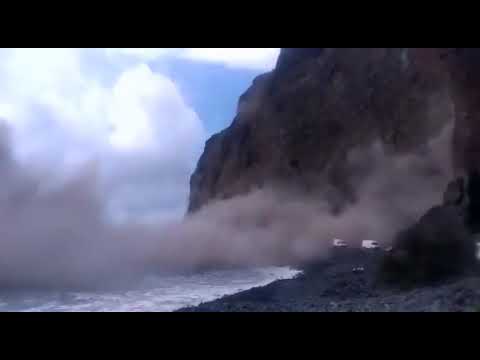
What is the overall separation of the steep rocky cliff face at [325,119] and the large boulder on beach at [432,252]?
8895 mm

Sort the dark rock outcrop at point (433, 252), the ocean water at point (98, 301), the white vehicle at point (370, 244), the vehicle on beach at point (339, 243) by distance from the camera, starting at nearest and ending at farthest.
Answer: the ocean water at point (98, 301)
the dark rock outcrop at point (433, 252)
the white vehicle at point (370, 244)
the vehicle on beach at point (339, 243)

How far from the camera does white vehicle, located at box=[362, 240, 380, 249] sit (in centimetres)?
2458

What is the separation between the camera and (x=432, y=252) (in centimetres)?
1127

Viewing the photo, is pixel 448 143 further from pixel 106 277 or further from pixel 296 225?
pixel 106 277

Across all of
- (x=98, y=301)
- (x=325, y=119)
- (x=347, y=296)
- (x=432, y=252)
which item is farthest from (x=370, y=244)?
(x=98, y=301)

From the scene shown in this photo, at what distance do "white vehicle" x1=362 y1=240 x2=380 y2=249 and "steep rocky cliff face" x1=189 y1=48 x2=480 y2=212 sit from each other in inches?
210

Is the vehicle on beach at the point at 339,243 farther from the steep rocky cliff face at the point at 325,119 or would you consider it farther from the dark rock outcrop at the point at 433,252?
the dark rock outcrop at the point at 433,252

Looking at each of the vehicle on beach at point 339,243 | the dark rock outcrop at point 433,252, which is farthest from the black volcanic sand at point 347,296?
the vehicle on beach at point 339,243

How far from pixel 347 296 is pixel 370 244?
15.6 metres

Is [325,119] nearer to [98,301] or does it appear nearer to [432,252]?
[432,252]

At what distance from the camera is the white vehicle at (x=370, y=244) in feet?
80.7

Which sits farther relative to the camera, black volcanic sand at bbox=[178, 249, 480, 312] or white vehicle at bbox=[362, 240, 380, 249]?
white vehicle at bbox=[362, 240, 380, 249]

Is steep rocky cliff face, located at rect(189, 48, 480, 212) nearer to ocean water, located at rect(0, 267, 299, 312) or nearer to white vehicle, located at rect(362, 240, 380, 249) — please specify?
white vehicle, located at rect(362, 240, 380, 249)

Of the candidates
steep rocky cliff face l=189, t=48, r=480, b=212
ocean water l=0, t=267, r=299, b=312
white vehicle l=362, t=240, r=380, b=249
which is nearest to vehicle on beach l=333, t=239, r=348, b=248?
white vehicle l=362, t=240, r=380, b=249
